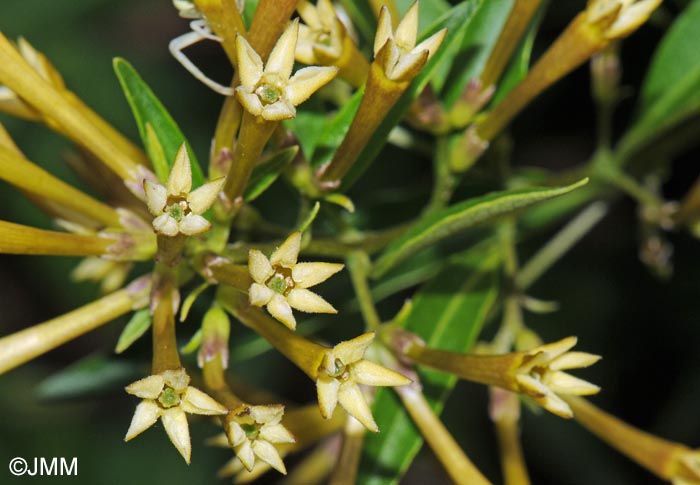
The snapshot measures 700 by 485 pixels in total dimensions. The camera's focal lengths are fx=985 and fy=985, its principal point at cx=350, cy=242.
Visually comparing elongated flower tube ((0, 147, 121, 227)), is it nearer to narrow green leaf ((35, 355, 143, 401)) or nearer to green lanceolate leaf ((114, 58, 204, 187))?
green lanceolate leaf ((114, 58, 204, 187))

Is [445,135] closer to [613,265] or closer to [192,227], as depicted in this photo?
[192,227]

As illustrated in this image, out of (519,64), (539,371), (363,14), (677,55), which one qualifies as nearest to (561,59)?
(519,64)

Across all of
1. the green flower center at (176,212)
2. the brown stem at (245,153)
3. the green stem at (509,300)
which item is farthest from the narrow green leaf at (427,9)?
the green flower center at (176,212)

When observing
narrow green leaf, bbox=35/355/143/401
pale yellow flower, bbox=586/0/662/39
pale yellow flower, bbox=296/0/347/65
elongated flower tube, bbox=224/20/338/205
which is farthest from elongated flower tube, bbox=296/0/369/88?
narrow green leaf, bbox=35/355/143/401

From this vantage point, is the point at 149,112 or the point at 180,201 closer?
the point at 180,201

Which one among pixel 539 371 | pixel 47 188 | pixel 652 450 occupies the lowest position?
pixel 652 450

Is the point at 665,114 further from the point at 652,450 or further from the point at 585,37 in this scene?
the point at 652,450
